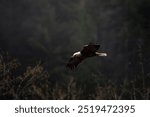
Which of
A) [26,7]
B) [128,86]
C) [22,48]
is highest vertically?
[26,7]

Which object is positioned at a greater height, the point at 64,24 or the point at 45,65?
the point at 64,24

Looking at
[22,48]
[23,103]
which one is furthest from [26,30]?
[23,103]

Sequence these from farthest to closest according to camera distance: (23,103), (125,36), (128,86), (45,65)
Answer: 1. (125,36)
2. (45,65)
3. (128,86)
4. (23,103)

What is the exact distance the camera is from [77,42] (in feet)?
95.3

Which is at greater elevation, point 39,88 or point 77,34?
point 77,34

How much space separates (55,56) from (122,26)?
4.43 m

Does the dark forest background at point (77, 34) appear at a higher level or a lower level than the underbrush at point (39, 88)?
higher

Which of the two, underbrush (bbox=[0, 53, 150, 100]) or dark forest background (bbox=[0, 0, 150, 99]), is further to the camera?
dark forest background (bbox=[0, 0, 150, 99])

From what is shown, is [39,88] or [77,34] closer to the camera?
[39,88]

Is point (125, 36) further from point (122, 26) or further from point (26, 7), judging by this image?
point (26, 7)

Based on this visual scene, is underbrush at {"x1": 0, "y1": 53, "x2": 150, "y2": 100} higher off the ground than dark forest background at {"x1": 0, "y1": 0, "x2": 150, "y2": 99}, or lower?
lower

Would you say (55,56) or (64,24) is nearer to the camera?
(55,56)

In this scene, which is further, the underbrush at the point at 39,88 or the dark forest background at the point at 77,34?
the dark forest background at the point at 77,34

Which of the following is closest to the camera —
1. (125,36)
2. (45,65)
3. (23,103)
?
(23,103)
